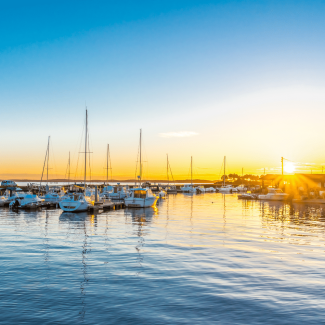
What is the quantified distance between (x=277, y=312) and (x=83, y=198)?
39958 mm

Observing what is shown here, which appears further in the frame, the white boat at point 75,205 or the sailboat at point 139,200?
the sailboat at point 139,200

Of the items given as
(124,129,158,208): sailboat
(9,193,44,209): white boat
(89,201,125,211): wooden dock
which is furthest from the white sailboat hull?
(9,193,44,209): white boat

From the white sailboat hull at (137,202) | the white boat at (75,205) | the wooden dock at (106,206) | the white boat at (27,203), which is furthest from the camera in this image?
the white sailboat hull at (137,202)

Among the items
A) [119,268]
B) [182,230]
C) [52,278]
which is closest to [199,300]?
[119,268]

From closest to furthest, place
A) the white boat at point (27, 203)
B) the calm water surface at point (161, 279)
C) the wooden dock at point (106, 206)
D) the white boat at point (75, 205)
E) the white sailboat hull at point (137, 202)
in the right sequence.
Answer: the calm water surface at point (161, 279)
the white boat at point (75, 205)
the wooden dock at point (106, 206)
the white boat at point (27, 203)
the white sailboat hull at point (137, 202)

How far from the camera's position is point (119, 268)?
15.9m

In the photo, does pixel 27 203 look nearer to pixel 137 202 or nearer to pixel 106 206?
pixel 106 206

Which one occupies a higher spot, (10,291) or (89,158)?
(89,158)

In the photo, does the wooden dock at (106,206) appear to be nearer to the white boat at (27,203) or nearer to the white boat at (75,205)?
the white boat at (75,205)

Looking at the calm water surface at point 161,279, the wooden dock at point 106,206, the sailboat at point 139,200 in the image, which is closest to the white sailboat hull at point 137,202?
the sailboat at point 139,200

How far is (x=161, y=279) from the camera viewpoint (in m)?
14.2

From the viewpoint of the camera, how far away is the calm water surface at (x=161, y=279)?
10500 millimetres

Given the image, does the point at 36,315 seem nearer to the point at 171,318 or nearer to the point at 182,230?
the point at 171,318

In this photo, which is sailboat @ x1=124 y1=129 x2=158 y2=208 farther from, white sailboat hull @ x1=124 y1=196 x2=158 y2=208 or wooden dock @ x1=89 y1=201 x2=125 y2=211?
wooden dock @ x1=89 y1=201 x2=125 y2=211
